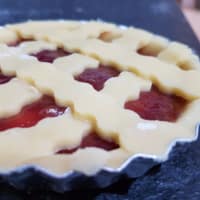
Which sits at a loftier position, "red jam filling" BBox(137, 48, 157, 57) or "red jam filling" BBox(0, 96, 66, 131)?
"red jam filling" BBox(0, 96, 66, 131)

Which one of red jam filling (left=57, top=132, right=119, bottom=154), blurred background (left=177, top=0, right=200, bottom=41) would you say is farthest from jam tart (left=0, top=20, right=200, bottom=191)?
blurred background (left=177, top=0, right=200, bottom=41)

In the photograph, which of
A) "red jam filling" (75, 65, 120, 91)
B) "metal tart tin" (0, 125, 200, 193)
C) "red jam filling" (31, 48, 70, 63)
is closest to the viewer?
"metal tart tin" (0, 125, 200, 193)

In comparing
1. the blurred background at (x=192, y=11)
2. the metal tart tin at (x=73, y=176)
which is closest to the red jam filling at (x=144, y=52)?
the metal tart tin at (x=73, y=176)

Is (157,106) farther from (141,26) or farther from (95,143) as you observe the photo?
(141,26)

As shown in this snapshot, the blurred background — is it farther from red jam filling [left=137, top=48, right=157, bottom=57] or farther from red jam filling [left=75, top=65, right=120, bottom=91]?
red jam filling [left=75, top=65, right=120, bottom=91]

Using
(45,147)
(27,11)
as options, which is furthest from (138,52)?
(27,11)

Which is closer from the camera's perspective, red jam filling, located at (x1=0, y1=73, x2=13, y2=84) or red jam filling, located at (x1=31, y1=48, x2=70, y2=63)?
red jam filling, located at (x1=0, y1=73, x2=13, y2=84)

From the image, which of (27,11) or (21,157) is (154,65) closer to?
(21,157)
